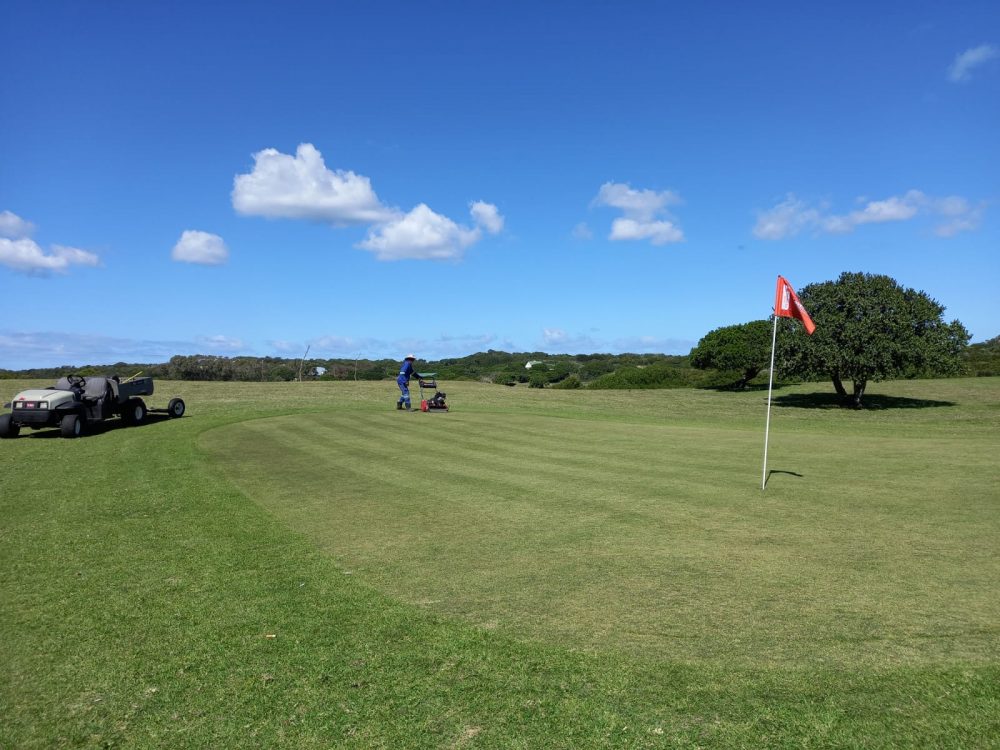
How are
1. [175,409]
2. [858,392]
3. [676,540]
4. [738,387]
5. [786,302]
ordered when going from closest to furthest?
[676,540]
[786,302]
[175,409]
[858,392]
[738,387]

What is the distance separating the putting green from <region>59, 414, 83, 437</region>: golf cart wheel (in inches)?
282

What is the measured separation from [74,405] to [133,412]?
11.3ft

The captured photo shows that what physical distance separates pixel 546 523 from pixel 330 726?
5638 mm

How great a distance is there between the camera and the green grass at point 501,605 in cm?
442

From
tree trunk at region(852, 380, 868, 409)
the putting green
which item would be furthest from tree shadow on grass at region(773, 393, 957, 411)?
the putting green

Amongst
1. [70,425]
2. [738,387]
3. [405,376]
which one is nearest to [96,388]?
[70,425]

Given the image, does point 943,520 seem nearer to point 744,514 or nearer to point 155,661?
point 744,514

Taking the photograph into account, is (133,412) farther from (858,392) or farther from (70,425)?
(858,392)

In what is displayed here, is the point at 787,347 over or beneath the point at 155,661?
over

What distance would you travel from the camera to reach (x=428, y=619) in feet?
19.9

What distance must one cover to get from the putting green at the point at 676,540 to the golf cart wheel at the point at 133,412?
9.46m

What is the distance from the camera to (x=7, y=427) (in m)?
20.0

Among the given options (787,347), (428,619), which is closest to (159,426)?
(428,619)

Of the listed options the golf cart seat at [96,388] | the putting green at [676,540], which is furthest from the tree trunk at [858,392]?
the golf cart seat at [96,388]
